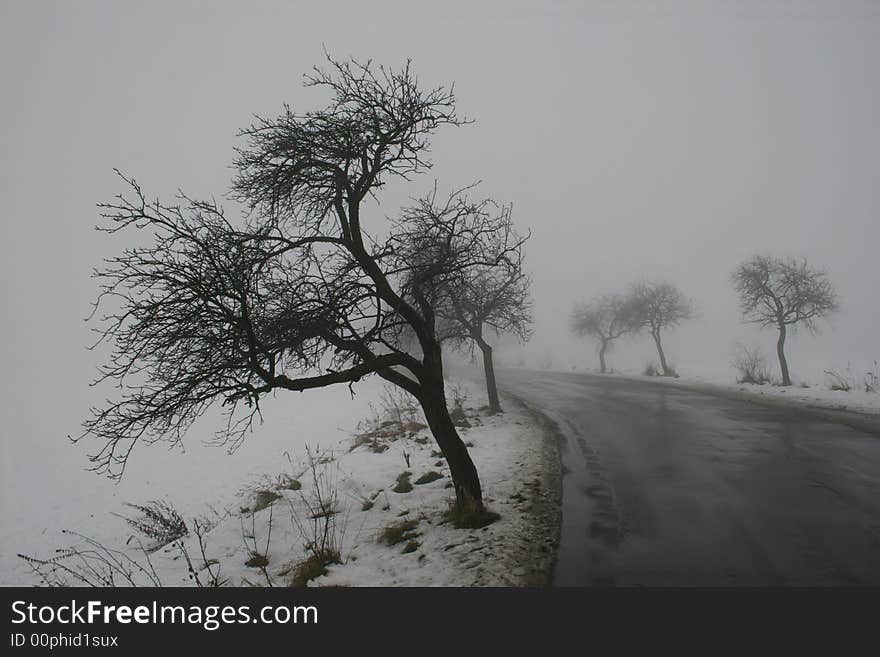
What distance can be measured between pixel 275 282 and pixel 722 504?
7.96 metres

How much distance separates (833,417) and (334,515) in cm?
1400

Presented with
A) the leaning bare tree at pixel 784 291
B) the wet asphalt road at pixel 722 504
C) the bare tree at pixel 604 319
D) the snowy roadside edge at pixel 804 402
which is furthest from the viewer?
the bare tree at pixel 604 319

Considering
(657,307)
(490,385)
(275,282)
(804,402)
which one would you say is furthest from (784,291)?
(275,282)

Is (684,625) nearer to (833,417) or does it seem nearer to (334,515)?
(334,515)

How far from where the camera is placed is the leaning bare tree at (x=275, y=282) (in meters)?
4.60

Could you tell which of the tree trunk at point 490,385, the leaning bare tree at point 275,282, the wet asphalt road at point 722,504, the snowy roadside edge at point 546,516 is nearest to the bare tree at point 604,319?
the tree trunk at point 490,385

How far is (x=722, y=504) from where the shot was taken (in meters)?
6.23

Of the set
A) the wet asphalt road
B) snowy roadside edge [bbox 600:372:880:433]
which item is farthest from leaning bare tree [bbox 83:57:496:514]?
snowy roadside edge [bbox 600:372:880:433]

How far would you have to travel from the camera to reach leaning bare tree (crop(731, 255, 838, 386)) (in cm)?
2052

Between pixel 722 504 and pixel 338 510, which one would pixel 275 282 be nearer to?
A: pixel 338 510

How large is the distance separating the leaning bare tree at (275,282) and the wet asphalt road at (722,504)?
2222 mm

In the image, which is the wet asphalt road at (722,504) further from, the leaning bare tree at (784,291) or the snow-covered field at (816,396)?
the leaning bare tree at (784,291)

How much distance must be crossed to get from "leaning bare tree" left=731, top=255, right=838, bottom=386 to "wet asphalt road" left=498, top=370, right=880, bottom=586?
12861 millimetres

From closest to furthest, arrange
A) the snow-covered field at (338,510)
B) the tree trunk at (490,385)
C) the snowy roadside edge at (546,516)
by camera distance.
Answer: the snowy roadside edge at (546,516)
the snow-covered field at (338,510)
the tree trunk at (490,385)
